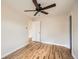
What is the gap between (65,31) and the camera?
520cm

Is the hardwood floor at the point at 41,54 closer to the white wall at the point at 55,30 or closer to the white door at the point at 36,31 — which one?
the white wall at the point at 55,30

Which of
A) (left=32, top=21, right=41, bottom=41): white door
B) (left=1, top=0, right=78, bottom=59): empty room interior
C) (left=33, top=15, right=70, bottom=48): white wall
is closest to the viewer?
(left=1, top=0, right=78, bottom=59): empty room interior

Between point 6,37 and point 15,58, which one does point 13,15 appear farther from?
point 15,58

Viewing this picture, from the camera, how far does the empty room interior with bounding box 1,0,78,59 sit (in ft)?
10.3

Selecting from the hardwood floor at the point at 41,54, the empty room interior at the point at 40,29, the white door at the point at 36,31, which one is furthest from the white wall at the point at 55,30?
the hardwood floor at the point at 41,54

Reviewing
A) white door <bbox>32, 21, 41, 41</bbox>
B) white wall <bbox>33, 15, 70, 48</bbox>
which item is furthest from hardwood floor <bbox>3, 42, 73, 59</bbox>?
white door <bbox>32, 21, 41, 41</bbox>

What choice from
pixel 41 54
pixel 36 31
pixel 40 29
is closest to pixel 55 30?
pixel 40 29

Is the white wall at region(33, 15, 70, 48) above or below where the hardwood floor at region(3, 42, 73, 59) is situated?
above

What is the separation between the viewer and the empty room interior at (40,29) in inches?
124

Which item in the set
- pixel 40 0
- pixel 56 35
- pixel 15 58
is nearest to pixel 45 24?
pixel 56 35

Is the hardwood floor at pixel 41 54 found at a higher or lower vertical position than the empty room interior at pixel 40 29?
lower

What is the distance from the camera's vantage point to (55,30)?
18.9ft

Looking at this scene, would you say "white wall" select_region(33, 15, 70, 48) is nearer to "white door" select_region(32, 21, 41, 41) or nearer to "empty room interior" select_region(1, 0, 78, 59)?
"empty room interior" select_region(1, 0, 78, 59)

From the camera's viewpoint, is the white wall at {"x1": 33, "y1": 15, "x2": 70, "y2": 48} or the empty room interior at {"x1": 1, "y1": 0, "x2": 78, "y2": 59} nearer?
the empty room interior at {"x1": 1, "y1": 0, "x2": 78, "y2": 59}
